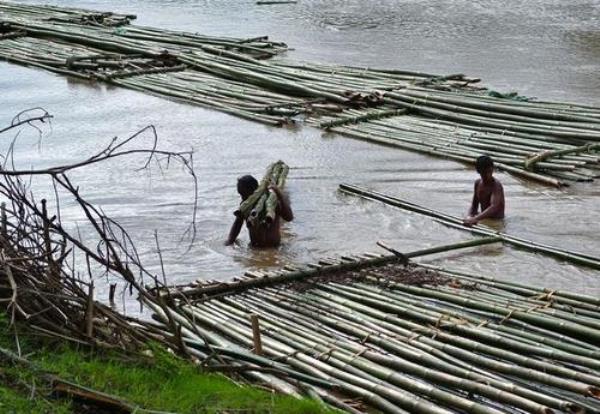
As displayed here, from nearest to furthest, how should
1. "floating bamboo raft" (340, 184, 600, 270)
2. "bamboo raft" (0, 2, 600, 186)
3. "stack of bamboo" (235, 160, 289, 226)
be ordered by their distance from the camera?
"floating bamboo raft" (340, 184, 600, 270)
"stack of bamboo" (235, 160, 289, 226)
"bamboo raft" (0, 2, 600, 186)

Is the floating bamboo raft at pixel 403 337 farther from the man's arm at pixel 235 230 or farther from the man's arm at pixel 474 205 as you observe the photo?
the man's arm at pixel 474 205

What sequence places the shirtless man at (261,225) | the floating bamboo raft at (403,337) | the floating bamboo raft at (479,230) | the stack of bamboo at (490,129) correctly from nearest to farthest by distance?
1. the floating bamboo raft at (403,337)
2. the floating bamboo raft at (479,230)
3. the shirtless man at (261,225)
4. the stack of bamboo at (490,129)

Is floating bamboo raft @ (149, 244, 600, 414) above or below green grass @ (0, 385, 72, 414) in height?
below

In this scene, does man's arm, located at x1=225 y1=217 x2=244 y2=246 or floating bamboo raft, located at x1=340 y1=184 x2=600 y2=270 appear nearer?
floating bamboo raft, located at x1=340 y1=184 x2=600 y2=270

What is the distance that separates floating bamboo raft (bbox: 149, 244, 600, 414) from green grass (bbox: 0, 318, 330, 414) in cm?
17

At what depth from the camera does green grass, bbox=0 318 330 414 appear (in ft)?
12.7

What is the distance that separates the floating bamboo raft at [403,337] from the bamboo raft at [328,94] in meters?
3.32

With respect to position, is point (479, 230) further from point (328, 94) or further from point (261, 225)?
point (328, 94)

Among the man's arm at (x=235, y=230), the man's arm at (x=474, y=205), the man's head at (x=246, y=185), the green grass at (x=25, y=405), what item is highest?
the green grass at (x=25, y=405)

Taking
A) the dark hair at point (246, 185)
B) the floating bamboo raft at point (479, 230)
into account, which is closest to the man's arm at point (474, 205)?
the floating bamboo raft at point (479, 230)

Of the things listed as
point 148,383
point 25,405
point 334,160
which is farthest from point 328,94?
point 25,405

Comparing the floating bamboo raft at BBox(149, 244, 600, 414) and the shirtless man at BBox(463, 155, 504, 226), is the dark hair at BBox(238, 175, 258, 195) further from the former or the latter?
the shirtless man at BBox(463, 155, 504, 226)

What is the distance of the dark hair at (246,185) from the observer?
24.7 feet

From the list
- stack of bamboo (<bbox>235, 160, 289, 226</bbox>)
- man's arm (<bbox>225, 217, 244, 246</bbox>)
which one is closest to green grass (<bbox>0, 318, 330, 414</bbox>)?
stack of bamboo (<bbox>235, 160, 289, 226</bbox>)
